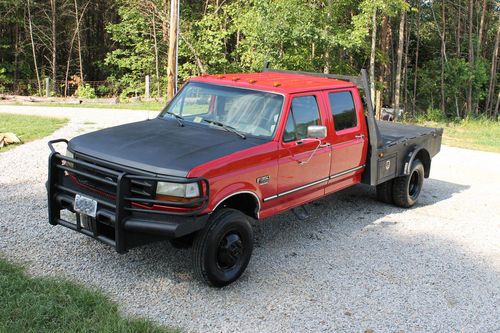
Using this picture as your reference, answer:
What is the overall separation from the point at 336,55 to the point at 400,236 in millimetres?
14525

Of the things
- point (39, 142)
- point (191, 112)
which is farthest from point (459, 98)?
point (191, 112)

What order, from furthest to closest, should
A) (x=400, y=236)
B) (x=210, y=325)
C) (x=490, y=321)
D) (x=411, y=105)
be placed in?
(x=411, y=105) → (x=400, y=236) → (x=490, y=321) → (x=210, y=325)

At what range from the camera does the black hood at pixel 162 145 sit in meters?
4.29

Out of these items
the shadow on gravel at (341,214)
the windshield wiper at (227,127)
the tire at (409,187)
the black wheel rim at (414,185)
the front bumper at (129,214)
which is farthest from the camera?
the black wheel rim at (414,185)

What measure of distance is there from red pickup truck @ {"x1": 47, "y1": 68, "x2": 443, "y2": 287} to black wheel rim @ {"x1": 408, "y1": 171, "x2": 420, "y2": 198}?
4.33 feet

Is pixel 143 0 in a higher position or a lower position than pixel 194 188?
higher

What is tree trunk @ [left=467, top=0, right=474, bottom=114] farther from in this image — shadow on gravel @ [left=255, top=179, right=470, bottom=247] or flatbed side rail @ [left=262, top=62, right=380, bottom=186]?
flatbed side rail @ [left=262, top=62, right=380, bottom=186]

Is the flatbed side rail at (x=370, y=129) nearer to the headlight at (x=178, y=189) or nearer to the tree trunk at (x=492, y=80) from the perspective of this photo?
the headlight at (x=178, y=189)

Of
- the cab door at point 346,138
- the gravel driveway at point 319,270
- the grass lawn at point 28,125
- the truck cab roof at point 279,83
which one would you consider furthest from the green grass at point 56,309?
the grass lawn at point 28,125

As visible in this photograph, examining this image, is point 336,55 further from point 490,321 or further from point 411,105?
point 490,321

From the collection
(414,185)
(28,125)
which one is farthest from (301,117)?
(28,125)

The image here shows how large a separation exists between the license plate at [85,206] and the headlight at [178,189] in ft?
1.99

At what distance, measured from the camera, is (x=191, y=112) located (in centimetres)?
564

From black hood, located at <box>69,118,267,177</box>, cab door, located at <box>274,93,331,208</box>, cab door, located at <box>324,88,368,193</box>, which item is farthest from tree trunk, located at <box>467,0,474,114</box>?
black hood, located at <box>69,118,267,177</box>
